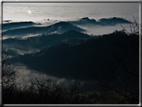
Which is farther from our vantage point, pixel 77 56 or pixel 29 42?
pixel 77 56

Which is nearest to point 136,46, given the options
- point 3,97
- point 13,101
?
point 13,101

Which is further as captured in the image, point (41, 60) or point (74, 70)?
point (41, 60)

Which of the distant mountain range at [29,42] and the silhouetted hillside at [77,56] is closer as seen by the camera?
the distant mountain range at [29,42]

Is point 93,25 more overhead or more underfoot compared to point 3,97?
more overhead

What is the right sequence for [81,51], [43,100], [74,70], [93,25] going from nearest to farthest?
[43,100] → [93,25] → [74,70] → [81,51]

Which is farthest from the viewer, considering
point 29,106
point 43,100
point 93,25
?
point 93,25

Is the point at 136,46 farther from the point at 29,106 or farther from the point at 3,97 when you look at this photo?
the point at 3,97

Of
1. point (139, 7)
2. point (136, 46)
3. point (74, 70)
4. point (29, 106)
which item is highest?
point (139, 7)

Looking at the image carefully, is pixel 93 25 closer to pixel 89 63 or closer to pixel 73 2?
pixel 73 2

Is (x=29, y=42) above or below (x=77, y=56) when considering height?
above

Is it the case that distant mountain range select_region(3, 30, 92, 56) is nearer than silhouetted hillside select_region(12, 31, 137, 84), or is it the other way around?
distant mountain range select_region(3, 30, 92, 56)
